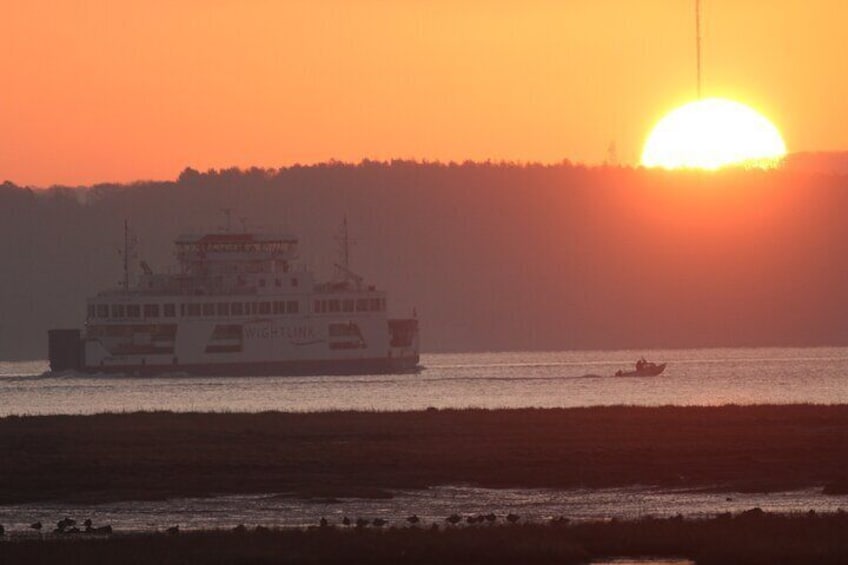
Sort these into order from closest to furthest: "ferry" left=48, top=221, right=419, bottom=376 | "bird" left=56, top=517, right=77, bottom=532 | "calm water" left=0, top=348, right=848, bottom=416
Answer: "bird" left=56, top=517, right=77, bottom=532 → "calm water" left=0, top=348, right=848, bottom=416 → "ferry" left=48, top=221, right=419, bottom=376

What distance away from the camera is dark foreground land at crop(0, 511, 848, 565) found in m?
34.6

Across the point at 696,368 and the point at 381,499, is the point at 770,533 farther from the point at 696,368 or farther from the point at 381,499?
the point at 696,368

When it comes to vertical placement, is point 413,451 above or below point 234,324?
below

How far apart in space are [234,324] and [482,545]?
114637 mm

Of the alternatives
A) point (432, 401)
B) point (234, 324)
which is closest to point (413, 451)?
point (432, 401)

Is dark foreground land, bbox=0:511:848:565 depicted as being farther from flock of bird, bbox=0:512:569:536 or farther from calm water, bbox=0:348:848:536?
calm water, bbox=0:348:848:536

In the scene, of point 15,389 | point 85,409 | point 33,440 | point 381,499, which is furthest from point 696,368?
point 381,499

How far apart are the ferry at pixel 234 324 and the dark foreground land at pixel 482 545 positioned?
110163 mm

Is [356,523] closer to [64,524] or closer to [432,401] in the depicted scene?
[64,524]

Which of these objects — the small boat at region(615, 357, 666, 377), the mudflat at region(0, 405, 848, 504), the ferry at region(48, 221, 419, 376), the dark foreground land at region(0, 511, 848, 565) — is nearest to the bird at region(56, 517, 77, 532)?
the dark foreground land at region(0, 511, 848, 565)

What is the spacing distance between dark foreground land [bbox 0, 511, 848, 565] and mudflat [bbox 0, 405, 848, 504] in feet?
29.4

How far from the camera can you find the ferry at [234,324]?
14725 centimetres

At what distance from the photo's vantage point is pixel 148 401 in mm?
100250

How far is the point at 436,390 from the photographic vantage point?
11112 cm
